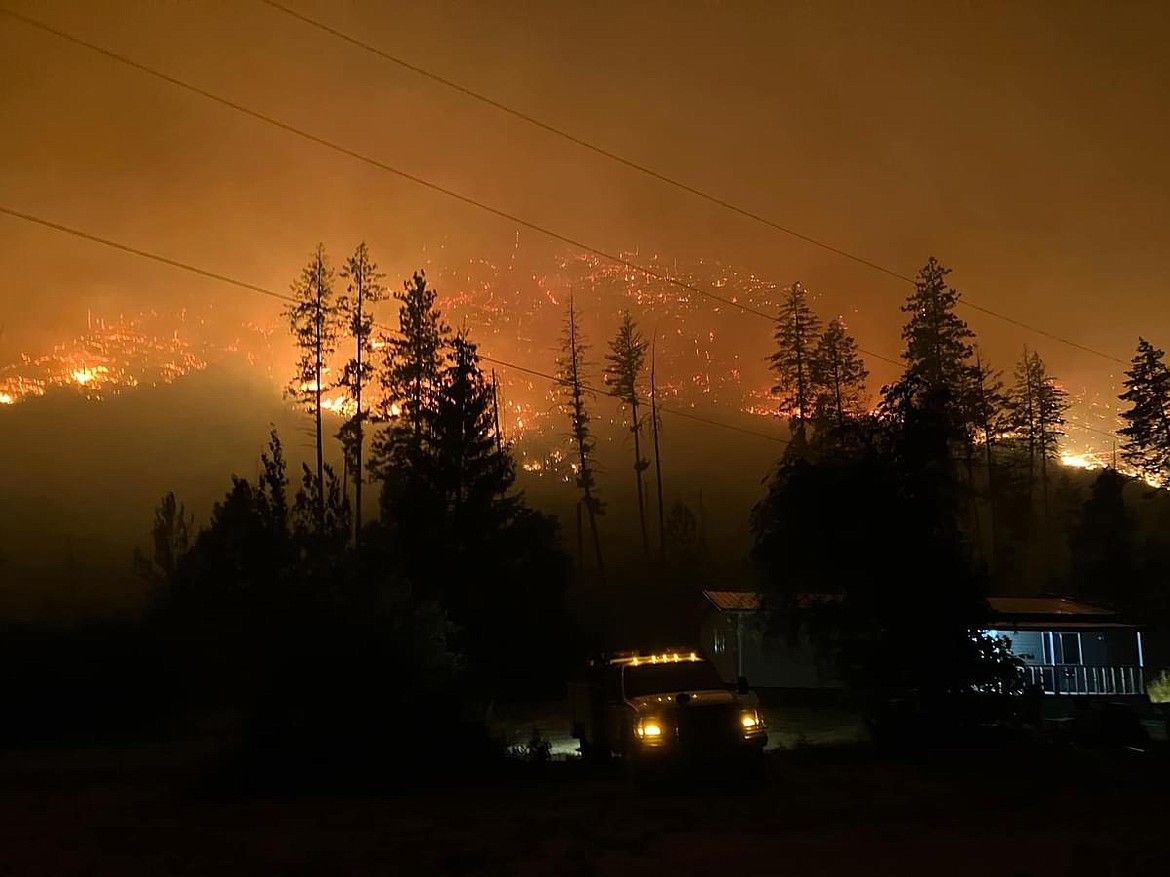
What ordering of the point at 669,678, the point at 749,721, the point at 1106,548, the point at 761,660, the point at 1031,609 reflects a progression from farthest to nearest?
the point at 1106,548 → the point at 1031,609 → the point at 761,660 → the point at 669,678 → the point at 749,721

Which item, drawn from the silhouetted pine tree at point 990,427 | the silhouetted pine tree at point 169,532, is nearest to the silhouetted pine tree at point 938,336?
the silhouetted pine tree at point 990,427

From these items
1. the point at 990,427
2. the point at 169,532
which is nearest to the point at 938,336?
the point at 990,427

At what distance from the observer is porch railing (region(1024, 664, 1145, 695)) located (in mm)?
32091

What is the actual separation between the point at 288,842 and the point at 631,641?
40.5 meters

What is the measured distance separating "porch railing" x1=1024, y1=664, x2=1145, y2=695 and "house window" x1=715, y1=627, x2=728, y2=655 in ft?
32.4

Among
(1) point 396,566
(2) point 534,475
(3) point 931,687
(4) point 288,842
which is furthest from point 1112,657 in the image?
(2) point 534,475

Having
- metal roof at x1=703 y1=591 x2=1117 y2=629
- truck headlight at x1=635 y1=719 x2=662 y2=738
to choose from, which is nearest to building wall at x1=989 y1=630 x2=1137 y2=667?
metal roof at x1=703 y1=591 x2=1117 y2=629

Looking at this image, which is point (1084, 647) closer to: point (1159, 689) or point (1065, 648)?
point (1065, 648)

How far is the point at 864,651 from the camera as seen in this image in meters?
21.2

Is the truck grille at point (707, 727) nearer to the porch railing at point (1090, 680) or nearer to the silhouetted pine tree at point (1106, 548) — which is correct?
the porch railing at point (1090, 680)

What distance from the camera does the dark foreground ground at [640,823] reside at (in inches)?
408

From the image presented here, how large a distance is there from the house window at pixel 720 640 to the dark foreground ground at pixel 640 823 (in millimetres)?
17196

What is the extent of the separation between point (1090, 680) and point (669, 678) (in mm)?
21472

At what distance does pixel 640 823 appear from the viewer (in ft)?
41.9
